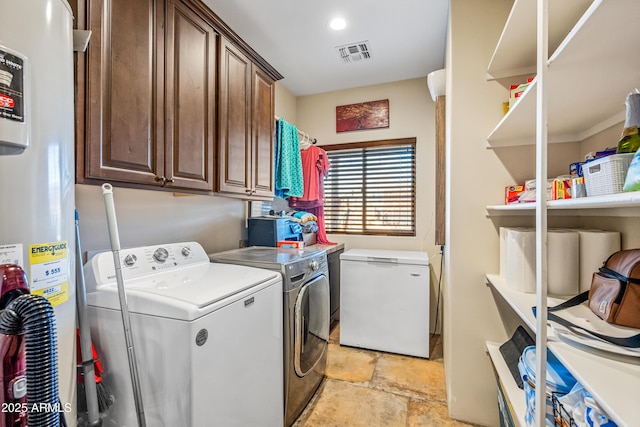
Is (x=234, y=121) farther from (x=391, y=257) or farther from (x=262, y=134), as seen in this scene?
(x=391, y=257)

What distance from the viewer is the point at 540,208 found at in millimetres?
805

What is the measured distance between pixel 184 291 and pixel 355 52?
2.39 metres

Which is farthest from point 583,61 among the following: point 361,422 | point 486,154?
point 361,422

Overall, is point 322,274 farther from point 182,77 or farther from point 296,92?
point 296,92

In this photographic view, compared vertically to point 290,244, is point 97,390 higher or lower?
lower

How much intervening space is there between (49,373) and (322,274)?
1630mm

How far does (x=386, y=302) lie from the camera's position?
2.55 metres

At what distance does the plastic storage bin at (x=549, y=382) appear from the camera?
919 mm

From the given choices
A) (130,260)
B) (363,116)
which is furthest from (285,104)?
(130,260)

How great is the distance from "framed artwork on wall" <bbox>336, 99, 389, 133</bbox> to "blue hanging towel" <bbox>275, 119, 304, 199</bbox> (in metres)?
0.80

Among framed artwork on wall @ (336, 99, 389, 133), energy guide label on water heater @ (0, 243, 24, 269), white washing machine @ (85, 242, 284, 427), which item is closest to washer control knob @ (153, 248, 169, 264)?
white washing machine @ (85, 242, 284, 427)

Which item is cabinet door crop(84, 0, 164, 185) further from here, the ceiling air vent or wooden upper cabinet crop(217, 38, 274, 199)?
the ceiling air vent

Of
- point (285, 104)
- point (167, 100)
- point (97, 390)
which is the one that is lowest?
point (97, 390)

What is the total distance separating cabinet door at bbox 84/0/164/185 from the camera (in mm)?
1082
